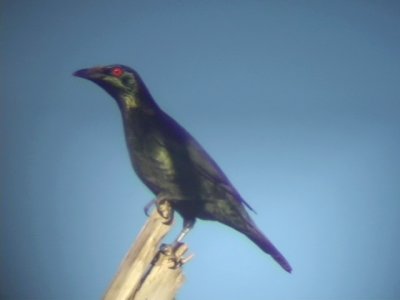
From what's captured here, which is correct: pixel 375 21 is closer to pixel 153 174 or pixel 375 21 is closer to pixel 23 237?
pixel 153 174

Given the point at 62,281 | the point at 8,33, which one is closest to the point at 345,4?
the point at 8,33

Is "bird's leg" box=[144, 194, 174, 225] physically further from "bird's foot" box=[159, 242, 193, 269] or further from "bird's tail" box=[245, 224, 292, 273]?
"bird's tail" box=[245, 224, 292, 273]

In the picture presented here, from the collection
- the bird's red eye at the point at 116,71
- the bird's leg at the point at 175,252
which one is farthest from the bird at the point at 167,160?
Answer: the bird's leg at the point at 175,252

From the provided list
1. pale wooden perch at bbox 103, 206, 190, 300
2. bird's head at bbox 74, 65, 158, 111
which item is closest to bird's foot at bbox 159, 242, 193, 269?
pale wooden perch at bbox 103, 206, 190, 300

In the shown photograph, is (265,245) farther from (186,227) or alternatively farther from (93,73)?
(93,73)

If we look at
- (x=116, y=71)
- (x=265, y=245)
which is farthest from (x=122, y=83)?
(x=265, y=245)

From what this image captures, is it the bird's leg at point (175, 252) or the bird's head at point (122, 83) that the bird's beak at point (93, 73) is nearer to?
the bird's head at point (122, 83)
